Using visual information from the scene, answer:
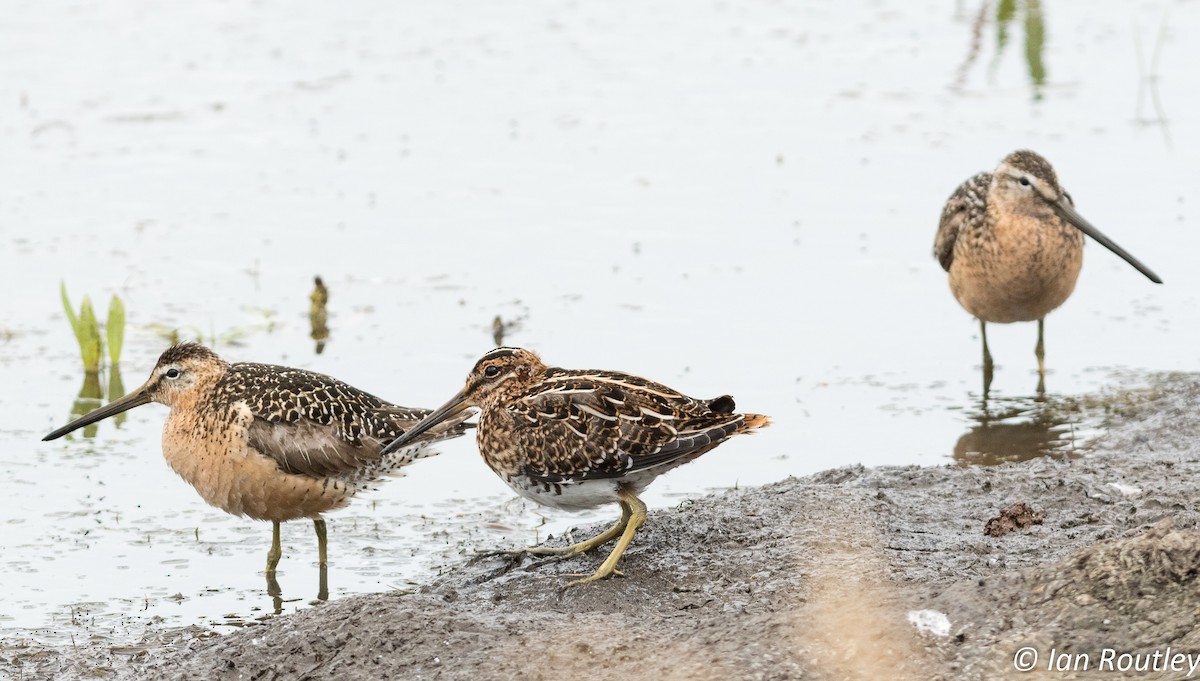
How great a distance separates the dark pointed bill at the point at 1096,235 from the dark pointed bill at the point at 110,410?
446 centimetres

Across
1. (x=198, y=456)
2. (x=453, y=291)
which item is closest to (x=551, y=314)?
(x=453, y=291)

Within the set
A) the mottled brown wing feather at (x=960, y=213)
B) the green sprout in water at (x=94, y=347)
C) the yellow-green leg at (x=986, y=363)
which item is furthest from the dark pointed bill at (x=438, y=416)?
the mottled brown wing feather at (x=960, y=213)

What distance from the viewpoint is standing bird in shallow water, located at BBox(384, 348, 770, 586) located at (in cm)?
523

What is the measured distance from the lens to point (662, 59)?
12336mm

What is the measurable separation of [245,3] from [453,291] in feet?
17.9

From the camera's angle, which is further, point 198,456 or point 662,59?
point 662,59

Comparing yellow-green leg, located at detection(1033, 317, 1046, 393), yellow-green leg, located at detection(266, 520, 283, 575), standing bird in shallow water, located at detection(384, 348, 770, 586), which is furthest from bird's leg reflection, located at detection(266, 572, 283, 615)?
yellow-green leg, located at detection(1033, 317, 1046, 393)

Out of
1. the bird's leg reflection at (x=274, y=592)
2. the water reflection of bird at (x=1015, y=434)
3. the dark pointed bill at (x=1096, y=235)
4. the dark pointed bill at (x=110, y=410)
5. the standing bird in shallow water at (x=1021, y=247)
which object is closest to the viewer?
the bird's leg reflection at (x=274, y=592)

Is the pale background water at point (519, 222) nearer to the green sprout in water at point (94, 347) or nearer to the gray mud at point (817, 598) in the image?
the green sprout in water at point (94, 347)

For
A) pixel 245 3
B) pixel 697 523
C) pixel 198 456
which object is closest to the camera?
pixel 697 523

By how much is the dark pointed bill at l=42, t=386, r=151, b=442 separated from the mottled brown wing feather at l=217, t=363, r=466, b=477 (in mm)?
444

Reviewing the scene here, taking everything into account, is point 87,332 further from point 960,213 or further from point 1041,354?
point 1041,354

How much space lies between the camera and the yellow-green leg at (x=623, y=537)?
528cm

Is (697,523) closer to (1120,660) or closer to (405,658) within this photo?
(405,658)
